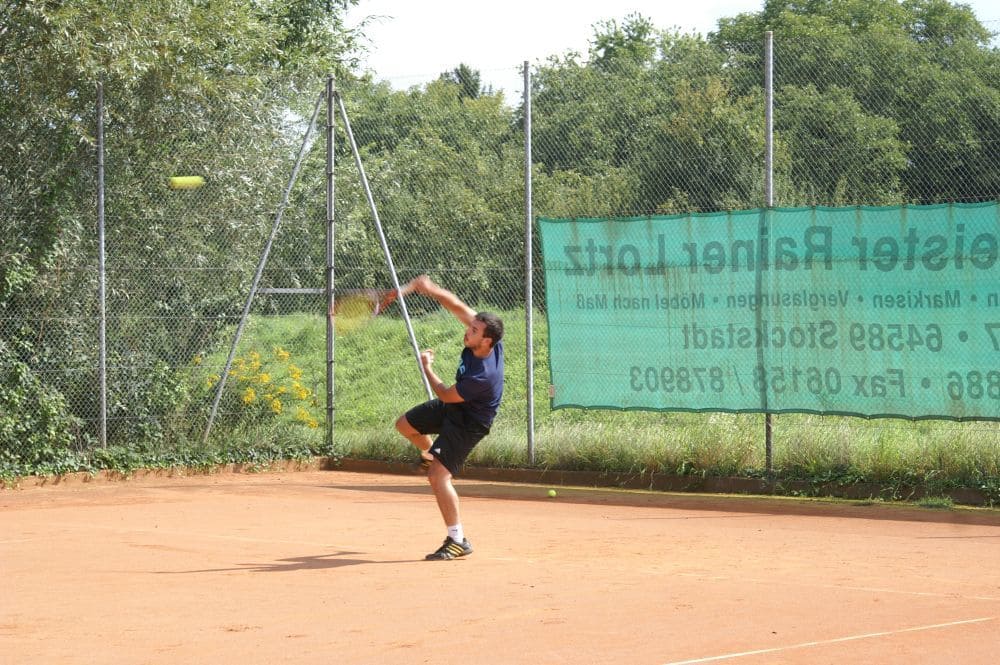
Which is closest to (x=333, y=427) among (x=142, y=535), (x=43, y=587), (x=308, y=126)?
(x=308, y=126)

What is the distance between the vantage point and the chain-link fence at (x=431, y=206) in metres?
11.7

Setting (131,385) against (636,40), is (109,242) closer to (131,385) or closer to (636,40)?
(131,385)

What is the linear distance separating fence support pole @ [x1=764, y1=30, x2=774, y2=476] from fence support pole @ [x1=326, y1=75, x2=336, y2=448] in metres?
4.65

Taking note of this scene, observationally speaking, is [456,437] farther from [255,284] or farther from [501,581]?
[255,284]

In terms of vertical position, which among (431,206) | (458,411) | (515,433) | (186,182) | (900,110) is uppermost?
(900,110)

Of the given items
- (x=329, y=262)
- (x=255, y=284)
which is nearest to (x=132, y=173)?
(x=255, y=284)

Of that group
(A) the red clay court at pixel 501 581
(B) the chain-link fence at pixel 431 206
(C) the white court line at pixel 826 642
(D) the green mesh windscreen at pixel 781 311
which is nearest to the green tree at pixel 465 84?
(B) the chain-link fence at pixel 431 206

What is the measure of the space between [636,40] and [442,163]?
4024cm

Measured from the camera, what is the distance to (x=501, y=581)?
7.34 metres

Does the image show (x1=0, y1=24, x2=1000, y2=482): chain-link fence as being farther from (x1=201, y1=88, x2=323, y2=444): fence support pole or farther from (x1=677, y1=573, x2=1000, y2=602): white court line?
(x1=677, y1=573, x2=1000, y2=602): white court line

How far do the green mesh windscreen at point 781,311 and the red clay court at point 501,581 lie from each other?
36.7 inches

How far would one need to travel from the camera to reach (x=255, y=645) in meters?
5.68

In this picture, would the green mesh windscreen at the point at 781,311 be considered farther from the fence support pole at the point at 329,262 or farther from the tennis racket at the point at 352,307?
the fence support pole at the point at 329,262

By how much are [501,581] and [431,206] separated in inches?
303
